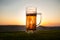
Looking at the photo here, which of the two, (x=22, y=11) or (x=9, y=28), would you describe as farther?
(x=22, y=11)

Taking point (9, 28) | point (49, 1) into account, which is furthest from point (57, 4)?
point (9, 28)

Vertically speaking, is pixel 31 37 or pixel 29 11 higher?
pixel 29 11

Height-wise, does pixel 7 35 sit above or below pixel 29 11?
below

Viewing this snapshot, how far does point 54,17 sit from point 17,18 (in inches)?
14.3

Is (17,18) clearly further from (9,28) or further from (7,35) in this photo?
(7,35)

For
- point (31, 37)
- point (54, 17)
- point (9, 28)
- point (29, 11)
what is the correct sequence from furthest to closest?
point (54, 17) → point (9, 28) → point (29, 11) → point (31, 37)

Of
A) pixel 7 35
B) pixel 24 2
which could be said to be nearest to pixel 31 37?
pixel 7 35

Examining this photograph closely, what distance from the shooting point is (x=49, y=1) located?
183cm

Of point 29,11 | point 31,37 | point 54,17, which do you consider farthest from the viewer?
point 54,17

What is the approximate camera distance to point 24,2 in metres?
1.82

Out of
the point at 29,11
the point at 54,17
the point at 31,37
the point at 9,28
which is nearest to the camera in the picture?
the point at 31,37

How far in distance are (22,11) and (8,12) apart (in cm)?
14

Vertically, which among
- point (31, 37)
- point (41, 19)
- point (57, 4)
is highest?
point (57, 4)

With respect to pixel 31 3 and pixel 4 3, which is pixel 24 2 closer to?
pixel 31 3
